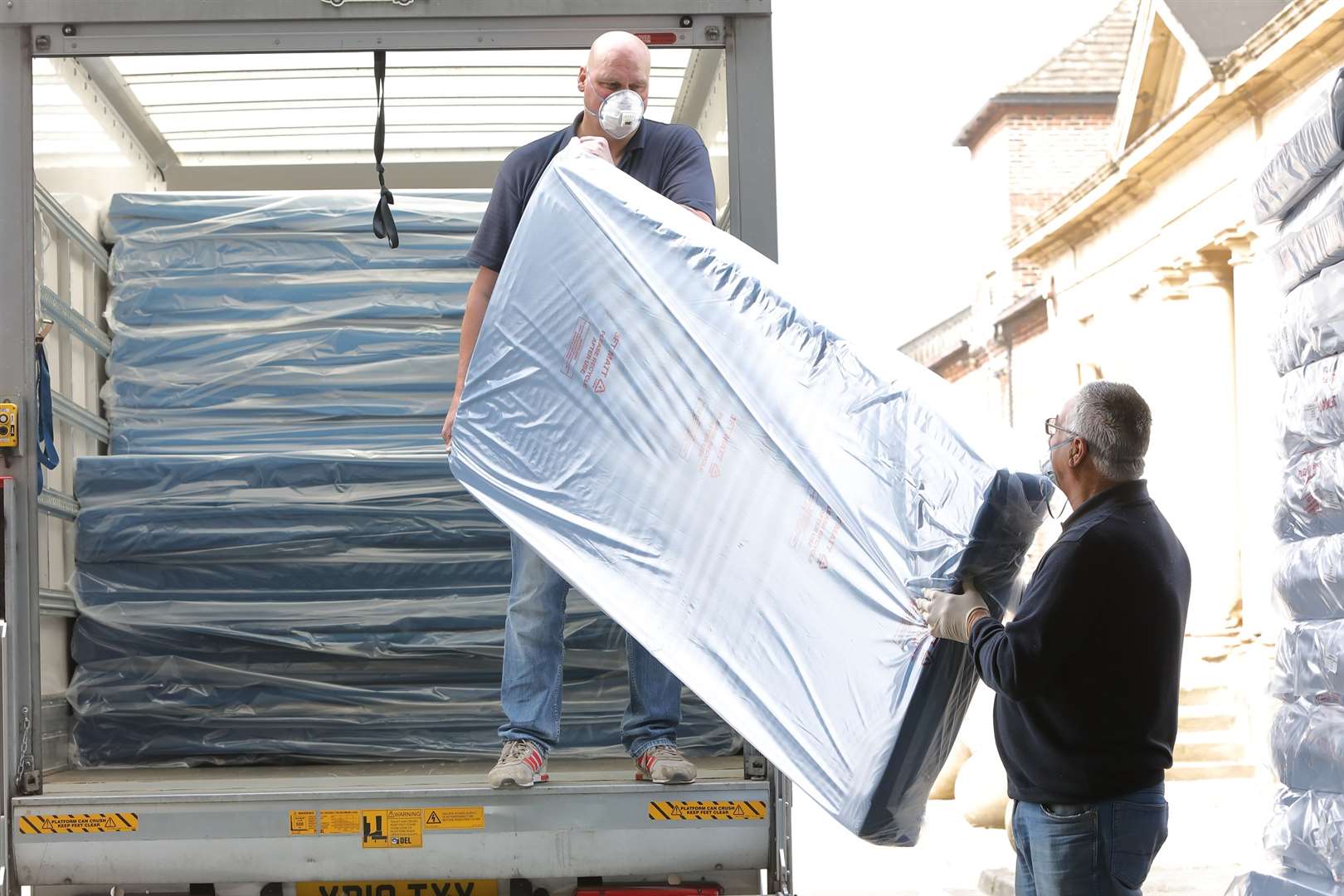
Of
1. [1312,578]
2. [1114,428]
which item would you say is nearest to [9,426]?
[1114,428]

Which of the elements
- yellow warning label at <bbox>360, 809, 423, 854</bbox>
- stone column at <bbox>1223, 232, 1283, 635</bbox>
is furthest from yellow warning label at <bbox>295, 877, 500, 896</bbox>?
Result: stone column at <bbox>1223, 232, 1283, 635</bbox>

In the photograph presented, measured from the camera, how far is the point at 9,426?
3.19 meters

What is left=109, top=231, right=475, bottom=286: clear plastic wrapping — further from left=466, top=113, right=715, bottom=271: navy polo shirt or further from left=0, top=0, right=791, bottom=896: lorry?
left=466, top=113, right=715, bottom=271: navy polo shirt

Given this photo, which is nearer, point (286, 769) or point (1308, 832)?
point (286, 769)

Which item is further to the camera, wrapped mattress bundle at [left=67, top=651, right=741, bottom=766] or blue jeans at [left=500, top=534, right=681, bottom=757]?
wrapped mattress bundle at [left=67, top=651, right=741, bottom=766]

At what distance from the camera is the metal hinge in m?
3.14

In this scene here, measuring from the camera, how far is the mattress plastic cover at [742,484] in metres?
2.47

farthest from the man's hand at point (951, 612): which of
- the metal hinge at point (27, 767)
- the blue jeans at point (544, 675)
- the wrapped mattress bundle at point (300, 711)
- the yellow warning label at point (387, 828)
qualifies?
the metal hinge at point (27, 767)

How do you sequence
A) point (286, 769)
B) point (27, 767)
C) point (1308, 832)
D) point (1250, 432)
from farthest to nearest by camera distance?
1. point (1250, 432)
2. point (1308, 832)
3. point (286, 769)
4. point (27, 767)

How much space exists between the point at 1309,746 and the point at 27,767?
351 cm

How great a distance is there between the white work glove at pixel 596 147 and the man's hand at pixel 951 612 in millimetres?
1286

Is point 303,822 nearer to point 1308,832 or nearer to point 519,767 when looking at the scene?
point 519,767

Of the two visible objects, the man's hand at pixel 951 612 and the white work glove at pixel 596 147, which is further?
the white work glove at pixel 596 147

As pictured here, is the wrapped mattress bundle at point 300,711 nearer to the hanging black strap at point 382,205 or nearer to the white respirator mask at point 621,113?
the hanging black strap at point 382,205
